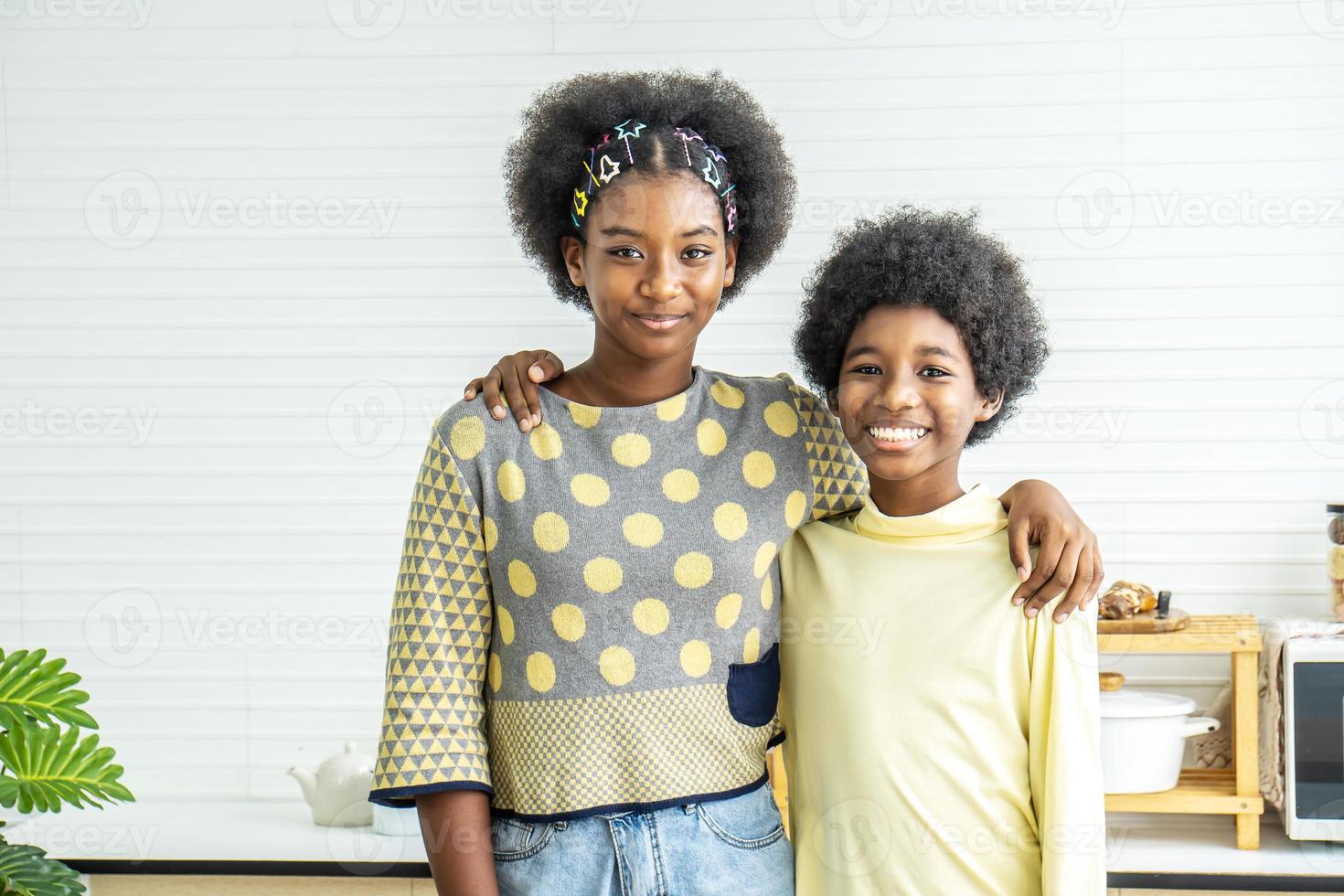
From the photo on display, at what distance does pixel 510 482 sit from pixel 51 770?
1.64 meters

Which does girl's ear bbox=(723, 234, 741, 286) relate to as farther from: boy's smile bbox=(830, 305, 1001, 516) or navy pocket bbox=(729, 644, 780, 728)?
navy pocket bbox=(729, 644, 780, 728)

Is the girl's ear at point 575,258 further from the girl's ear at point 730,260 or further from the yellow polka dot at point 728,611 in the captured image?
the yellow polka dot at point 728,611

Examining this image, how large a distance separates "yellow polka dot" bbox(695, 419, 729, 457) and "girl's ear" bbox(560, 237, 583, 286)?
0.23 meters

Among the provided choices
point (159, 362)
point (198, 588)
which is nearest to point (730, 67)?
point (159, 362)

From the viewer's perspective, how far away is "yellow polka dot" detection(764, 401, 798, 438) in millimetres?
1468

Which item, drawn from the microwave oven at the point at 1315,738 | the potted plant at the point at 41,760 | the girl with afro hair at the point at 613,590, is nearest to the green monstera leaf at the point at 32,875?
the potted plant at the point at 41,760

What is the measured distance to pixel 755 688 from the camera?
1424mm

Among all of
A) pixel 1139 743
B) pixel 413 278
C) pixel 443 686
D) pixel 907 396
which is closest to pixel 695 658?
pixel 443 686

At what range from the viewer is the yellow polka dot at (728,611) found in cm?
138

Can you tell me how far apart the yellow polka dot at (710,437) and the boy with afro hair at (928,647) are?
0.54 ft

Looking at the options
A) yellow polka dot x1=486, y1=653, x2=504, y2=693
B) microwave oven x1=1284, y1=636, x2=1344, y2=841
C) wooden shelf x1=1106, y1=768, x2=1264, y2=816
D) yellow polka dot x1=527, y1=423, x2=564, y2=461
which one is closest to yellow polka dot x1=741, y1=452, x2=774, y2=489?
yellow polka dot x1=527, y1=423, x2=564, y2=461

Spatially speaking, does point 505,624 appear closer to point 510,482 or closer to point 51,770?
point 510,482

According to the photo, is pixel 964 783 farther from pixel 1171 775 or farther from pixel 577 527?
pixel 1171 775

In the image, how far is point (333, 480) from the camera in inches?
127
